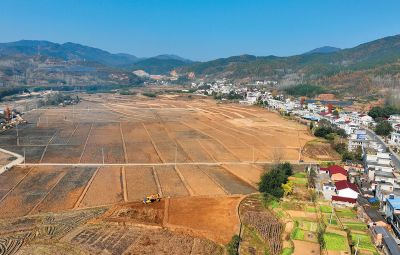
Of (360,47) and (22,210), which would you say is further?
(360,47)

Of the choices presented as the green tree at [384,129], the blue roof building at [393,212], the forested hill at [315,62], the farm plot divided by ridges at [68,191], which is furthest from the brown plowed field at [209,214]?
the forested hill at [315,62]

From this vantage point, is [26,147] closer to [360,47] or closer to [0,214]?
[0,214]

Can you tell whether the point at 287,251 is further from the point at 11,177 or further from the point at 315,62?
the point at 315,62

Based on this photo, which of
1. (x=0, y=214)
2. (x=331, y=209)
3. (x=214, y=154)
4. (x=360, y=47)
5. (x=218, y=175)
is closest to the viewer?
(x=0, y=214)

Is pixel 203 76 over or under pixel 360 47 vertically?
under

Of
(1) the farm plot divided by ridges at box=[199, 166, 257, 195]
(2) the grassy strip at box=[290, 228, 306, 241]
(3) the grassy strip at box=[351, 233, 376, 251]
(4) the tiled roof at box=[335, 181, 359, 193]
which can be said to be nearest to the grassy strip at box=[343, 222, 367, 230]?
(3) the grassy strip at box=[351, 233, 376, 251]

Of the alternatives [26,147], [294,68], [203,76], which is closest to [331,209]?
[26,147]

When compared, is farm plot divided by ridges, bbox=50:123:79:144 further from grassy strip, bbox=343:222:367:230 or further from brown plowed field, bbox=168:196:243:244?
grassy strip, bbox=343:222:367:230
